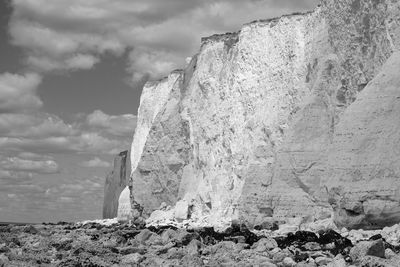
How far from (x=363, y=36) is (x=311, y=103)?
4.57 m

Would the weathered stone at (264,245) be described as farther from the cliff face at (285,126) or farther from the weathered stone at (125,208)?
the weathered stone at (125,208)

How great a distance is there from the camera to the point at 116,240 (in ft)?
79.4

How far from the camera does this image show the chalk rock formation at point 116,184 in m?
67.4

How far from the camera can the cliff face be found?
2502cm

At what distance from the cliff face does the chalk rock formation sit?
16608 millimetres

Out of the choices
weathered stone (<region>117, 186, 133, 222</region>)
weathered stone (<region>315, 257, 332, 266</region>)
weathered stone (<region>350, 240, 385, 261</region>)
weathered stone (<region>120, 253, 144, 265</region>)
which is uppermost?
weathered stone (<region>117, 186, 133, 222</region>)

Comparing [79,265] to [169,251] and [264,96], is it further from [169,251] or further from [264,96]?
[264,96]

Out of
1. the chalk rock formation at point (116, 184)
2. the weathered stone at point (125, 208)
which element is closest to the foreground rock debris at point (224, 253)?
the weathered stone at point (125, 208)

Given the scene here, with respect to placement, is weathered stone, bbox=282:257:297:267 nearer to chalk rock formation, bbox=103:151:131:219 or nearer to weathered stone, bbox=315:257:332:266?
weathered stone, bbox=315:257:332:266

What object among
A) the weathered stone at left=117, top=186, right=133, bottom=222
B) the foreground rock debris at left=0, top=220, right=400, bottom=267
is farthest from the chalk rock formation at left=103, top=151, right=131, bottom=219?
the foreground rock debris at left=0, top=220, right=400, bottom=267

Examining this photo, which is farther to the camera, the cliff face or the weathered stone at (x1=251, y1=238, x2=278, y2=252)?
the cliff face

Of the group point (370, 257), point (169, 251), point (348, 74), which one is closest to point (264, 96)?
point (348, 74)

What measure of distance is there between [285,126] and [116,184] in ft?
117

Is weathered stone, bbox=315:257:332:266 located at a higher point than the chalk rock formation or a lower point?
lower
